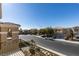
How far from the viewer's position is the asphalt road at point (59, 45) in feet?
12.8

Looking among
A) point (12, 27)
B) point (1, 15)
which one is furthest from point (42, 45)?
point (1, 15)

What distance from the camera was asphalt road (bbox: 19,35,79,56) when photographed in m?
3.91

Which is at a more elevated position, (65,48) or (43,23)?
(43,23)

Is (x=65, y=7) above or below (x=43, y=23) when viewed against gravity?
above

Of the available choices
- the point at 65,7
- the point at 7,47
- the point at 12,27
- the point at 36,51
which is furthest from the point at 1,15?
the point at 65,7

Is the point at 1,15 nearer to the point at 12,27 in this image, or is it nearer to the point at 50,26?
the point at 12,27

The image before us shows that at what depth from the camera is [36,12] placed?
13.0 feet

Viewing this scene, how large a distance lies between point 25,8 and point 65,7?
75 cm

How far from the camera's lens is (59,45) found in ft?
13.1

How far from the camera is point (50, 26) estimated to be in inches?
156

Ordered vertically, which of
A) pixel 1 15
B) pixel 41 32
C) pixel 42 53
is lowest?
pixel 42 53

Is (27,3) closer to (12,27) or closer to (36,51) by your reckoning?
(12,27)

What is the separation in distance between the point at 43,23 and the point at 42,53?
563mm

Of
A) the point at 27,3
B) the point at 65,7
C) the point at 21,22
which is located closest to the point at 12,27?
the point at 21,22
